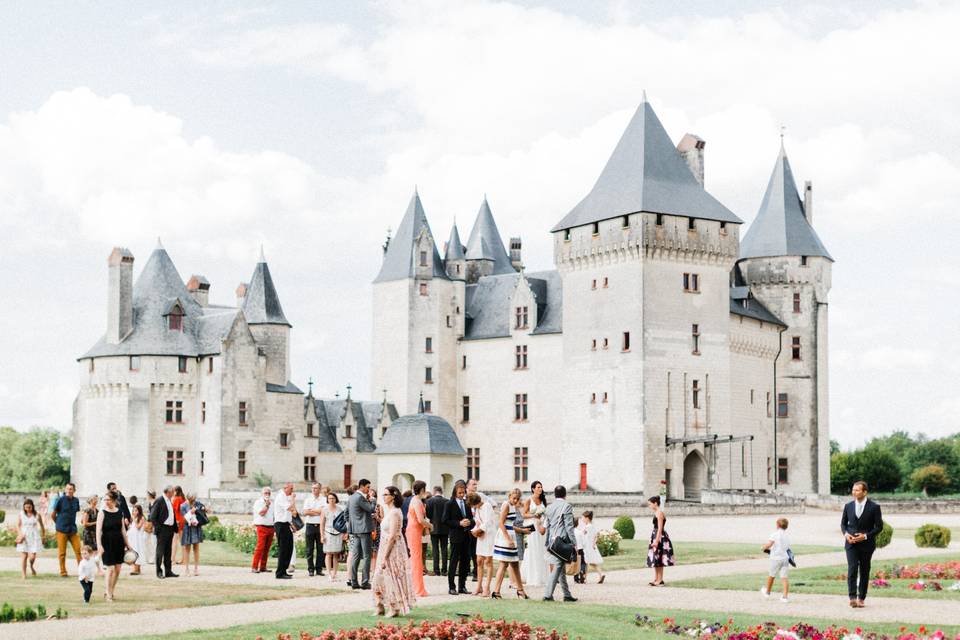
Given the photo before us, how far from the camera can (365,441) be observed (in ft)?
226

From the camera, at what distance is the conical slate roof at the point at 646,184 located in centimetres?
6100

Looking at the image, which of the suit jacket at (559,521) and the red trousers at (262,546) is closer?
the suit jacket at (559,521)

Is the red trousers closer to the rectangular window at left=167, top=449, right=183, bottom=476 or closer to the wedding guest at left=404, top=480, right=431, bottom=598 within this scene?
the wedding guest at left=404, top=480, right=431, bottom=598

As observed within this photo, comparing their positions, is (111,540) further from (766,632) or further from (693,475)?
(693,475)

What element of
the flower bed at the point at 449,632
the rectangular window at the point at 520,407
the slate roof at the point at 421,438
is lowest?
the flower bed at the point at 449,632

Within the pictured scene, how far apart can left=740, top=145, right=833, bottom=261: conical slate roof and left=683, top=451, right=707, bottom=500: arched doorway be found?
502 inches

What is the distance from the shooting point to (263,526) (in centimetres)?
2403

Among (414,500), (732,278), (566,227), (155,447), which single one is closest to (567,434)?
(566,227)

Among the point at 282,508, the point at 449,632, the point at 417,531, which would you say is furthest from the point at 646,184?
the point at 449,632

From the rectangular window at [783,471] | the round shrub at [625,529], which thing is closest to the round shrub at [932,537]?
the round shrub at [625,529]

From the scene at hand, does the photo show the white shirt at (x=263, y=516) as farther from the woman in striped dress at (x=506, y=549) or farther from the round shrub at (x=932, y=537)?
the round shrub at (x=932, y=537)

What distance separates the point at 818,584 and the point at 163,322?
143 feet

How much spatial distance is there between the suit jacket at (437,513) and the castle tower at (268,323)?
137 feet

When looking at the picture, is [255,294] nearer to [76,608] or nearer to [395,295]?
[395,295]
